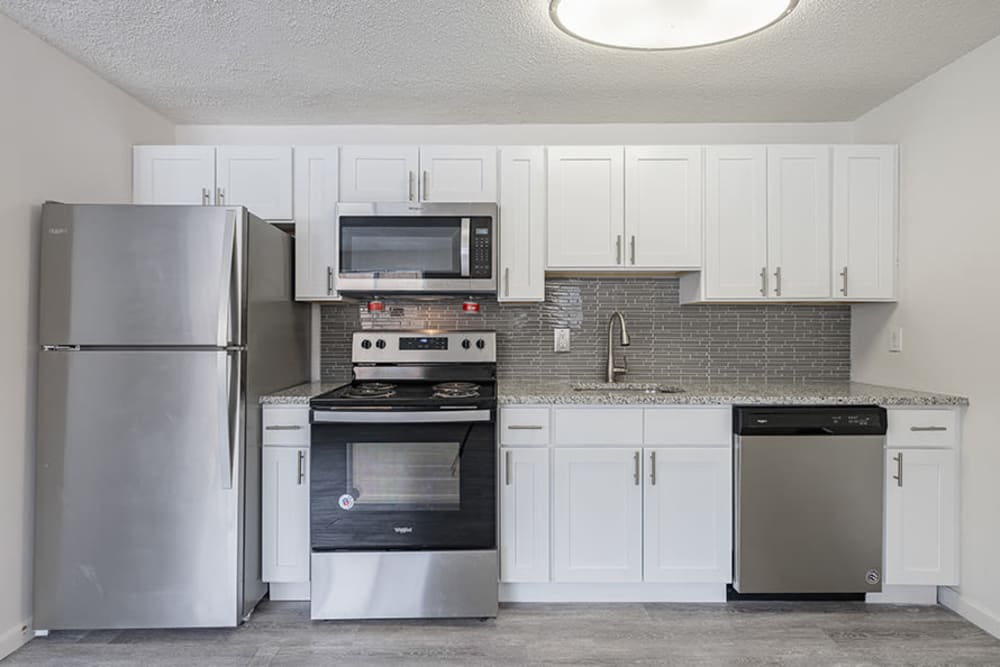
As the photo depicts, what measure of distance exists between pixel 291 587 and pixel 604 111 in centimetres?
270

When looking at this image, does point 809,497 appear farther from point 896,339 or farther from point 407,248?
point 407,248

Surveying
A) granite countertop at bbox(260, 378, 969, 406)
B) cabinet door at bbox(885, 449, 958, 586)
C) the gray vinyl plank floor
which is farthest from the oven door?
cabinet door at bbox(885, 449, 958, 586)

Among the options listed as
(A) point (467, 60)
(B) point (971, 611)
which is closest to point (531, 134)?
(A) point (467, 60)

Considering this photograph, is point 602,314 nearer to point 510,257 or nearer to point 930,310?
point 510,257

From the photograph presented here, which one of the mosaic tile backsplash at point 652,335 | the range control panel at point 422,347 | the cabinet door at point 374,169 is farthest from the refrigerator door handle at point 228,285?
the mosaic tile backsplash at point 652,335

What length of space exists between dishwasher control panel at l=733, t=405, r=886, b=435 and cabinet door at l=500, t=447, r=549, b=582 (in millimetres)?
878

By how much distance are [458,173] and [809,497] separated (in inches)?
84.1

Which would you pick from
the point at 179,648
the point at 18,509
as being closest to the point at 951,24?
the point at 179,648

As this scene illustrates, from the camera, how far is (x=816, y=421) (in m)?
2.52

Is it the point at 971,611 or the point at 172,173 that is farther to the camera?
the point at 172,173

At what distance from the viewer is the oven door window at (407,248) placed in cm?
283

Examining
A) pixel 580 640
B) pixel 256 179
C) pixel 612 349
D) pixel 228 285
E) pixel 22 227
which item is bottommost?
pixel 580 640

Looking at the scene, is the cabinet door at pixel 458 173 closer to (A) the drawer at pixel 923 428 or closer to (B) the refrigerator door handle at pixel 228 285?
(B) the refrigerator door handle at pixel 228 285

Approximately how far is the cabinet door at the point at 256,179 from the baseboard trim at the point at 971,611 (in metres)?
3.43
